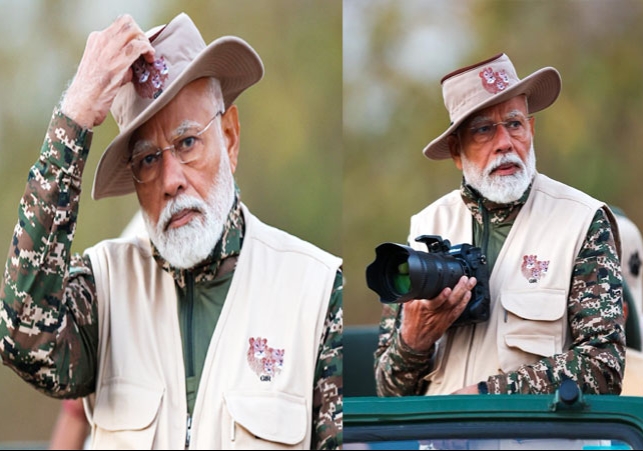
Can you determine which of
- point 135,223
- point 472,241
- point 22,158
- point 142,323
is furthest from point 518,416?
point 22,158

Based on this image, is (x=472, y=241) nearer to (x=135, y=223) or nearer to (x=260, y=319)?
(x=260, y=319)

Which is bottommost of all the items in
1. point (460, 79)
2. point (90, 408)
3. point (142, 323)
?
point (90, 408)

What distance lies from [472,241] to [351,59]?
506 millimetres

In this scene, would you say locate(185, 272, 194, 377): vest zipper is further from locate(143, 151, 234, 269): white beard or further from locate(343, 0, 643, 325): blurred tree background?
locate(343, 0, 643, 325): blurred tree background

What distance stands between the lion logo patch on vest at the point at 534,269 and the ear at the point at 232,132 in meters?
0.68

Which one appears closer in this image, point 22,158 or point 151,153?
point 151,153

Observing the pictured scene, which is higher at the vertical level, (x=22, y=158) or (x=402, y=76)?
(x=402, y=76)

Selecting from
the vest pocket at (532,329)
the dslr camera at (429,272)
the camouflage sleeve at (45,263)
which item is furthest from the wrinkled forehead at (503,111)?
the camouflage sleeve at (45,263)

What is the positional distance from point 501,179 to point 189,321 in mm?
763

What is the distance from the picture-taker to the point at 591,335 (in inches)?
104

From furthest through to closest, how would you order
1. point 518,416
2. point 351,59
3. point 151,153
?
1. point 351,59
2. point 151,153
3. point 518,416

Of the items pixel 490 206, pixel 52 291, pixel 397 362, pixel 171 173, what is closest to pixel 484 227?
pixel 490 206

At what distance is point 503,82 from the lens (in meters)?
2.74

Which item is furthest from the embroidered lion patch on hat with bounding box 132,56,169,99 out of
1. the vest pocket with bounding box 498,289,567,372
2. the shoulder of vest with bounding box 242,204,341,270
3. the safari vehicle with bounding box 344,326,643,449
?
the vest pocket with bounding box 498,289,567,372
